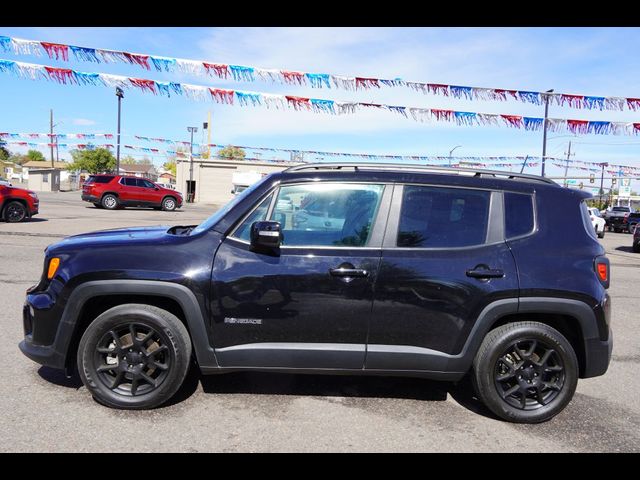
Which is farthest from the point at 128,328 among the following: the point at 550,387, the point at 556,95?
the point at 556,95

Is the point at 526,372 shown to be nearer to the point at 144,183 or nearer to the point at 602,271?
the point at 602,271

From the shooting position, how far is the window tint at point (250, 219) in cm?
348

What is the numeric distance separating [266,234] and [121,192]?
24.7m

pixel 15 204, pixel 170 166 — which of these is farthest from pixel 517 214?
pixel 170 166

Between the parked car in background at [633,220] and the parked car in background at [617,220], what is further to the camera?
the parked car in background at [617,220]

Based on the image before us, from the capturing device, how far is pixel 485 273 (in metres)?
3.43

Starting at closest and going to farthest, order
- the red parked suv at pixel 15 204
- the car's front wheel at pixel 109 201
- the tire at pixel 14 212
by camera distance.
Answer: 1. the red parked suv at pixel 15 204
2. the tire at pixel 14 212
3. the car's front wheel at pixel 109 201

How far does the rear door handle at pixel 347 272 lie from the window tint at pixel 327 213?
0.20m

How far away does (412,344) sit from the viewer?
11.3 feet

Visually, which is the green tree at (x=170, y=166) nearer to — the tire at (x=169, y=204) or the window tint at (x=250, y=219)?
the tire at (x=169, y=204)

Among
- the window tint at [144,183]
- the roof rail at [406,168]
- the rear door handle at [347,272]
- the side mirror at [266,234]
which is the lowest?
the rear door handle at [347,272]

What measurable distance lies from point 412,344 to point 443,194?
112 cm

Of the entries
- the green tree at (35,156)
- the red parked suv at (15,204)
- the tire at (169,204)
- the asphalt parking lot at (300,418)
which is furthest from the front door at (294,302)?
the green tree at (35,156)
